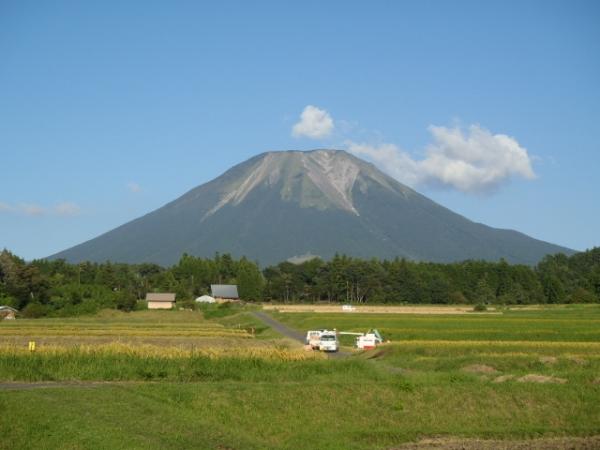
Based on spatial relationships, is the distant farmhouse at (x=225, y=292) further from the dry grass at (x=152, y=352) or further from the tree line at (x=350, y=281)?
the dry grass at (x=152, y=352)

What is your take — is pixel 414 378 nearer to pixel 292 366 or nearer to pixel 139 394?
pixel 292 366

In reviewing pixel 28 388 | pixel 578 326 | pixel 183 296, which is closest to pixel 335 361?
pixel 28 388

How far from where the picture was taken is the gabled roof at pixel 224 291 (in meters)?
136

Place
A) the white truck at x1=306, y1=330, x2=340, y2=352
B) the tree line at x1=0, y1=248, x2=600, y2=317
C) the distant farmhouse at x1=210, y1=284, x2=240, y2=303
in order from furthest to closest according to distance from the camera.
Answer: the distant farmhouse at x1=210, y1=284, x2=240, y2=303
the tree line at x1=0, y1=248, x2=600, y2=317
the white truck at x1=306, y1=330, x2=340, y2=352

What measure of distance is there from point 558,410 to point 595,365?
8.62 meters

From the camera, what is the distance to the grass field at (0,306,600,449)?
17.8m

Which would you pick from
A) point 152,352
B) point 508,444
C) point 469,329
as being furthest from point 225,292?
point 508,444

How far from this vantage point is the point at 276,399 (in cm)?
2222

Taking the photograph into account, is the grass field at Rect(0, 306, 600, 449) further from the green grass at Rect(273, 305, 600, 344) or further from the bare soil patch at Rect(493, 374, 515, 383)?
the green grass at Rect(273, 305, 600, 344)

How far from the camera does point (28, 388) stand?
22.4 m

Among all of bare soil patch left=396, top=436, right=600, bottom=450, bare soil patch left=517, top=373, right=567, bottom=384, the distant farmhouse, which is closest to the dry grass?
bare soil patch left=517, top=373, right=567, bottom=384

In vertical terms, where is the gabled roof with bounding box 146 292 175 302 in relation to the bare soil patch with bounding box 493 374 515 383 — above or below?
above

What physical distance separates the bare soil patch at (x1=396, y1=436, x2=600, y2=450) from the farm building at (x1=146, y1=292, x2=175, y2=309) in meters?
98.8

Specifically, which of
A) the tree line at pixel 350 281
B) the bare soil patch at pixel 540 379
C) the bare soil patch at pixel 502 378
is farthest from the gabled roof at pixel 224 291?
the bare soil patch at pixel 540 379
